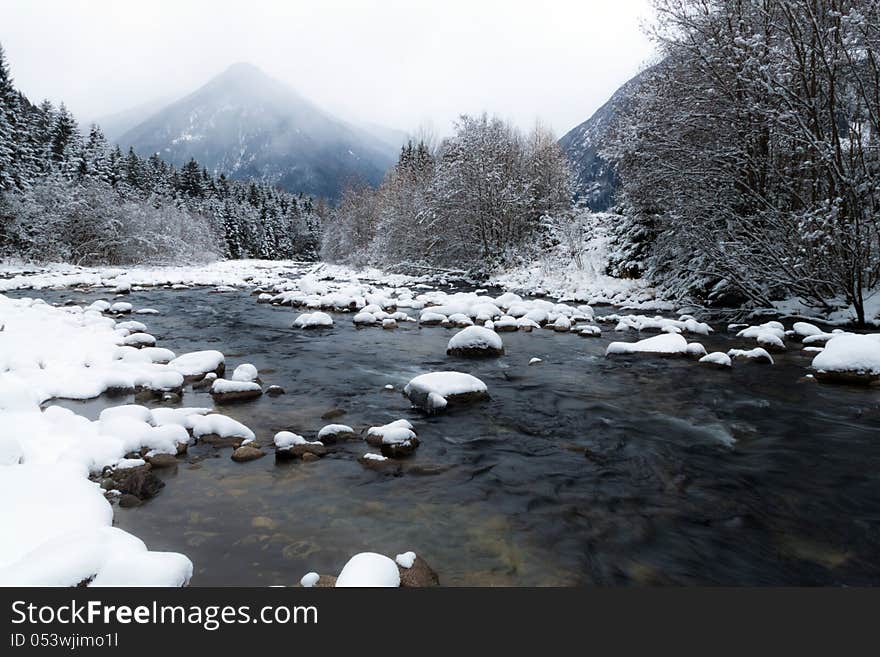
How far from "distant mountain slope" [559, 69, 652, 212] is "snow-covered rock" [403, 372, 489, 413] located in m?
11.6

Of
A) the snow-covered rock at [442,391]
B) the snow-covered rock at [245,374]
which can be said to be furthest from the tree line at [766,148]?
the snow-covered rock at [245,374]

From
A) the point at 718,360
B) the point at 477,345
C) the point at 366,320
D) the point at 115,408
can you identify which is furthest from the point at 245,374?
the point at 718,360

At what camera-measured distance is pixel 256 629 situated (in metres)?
2.03

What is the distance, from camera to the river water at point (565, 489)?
9.32 ft

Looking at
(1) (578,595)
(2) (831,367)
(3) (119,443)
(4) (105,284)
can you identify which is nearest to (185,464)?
(3) (119,443)

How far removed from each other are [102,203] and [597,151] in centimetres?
3141

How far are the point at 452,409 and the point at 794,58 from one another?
10.3 meters

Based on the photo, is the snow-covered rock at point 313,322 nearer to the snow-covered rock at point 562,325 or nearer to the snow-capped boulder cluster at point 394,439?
the snow-covered rock at point 562,325

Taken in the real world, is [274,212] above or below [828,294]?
above

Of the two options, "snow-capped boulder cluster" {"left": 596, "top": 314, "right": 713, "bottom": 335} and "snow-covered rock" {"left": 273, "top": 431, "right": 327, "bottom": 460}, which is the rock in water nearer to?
"snow-covered rock" {"left": 273, "top": 431, "right": 327, "bottom": 460}

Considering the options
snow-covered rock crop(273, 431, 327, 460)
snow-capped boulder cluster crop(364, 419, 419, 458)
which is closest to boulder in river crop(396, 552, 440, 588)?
snow-capped boulder cluster crop(364, 419, 419, 458)

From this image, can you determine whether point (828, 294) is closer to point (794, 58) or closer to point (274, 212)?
point (794, 58)

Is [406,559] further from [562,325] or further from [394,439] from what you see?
[562,325]

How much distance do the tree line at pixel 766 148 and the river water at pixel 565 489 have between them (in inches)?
176
